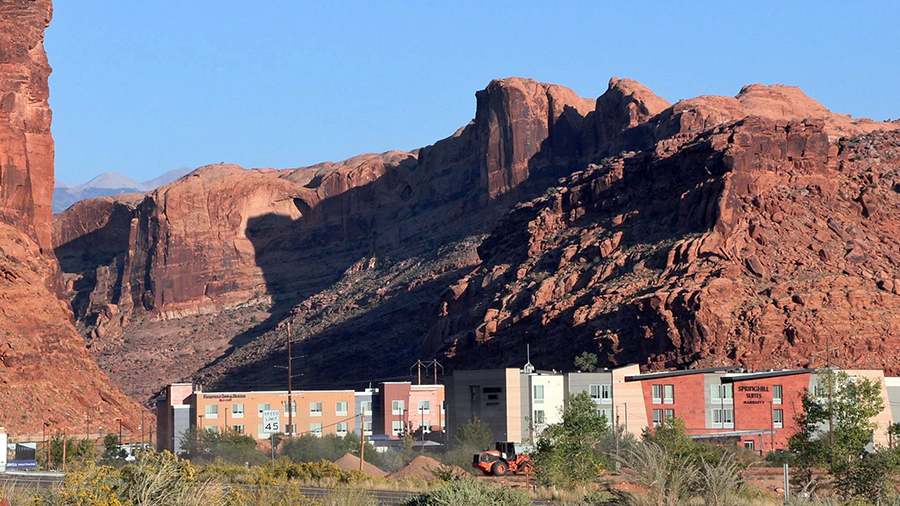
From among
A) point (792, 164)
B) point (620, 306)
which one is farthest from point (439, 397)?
point (792, 164)

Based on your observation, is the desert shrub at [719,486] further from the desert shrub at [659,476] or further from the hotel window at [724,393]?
the hotel window at [724,393]

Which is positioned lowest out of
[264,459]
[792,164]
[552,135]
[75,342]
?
[264,459]

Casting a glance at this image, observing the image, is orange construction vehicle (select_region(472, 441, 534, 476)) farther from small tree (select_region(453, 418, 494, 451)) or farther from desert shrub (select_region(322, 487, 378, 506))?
desert shrub (select_region(322, 487, 378, 506))

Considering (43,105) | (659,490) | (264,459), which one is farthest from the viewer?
(43,105)

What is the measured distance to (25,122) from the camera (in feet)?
396

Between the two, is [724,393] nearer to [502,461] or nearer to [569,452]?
[502,461]

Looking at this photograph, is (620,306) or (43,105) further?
(43,105)

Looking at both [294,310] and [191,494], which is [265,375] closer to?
[294,310]

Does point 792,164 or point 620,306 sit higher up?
point 792,164

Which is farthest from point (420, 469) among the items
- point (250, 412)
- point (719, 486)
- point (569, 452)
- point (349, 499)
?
point (250, 412)

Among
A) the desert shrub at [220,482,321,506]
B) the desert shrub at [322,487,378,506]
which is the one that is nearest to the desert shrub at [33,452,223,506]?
the desert shrub at [220,482,321,506]

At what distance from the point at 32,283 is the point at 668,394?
5545 cm

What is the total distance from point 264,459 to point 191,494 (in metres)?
59.0

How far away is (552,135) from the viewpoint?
185250 millimetres
